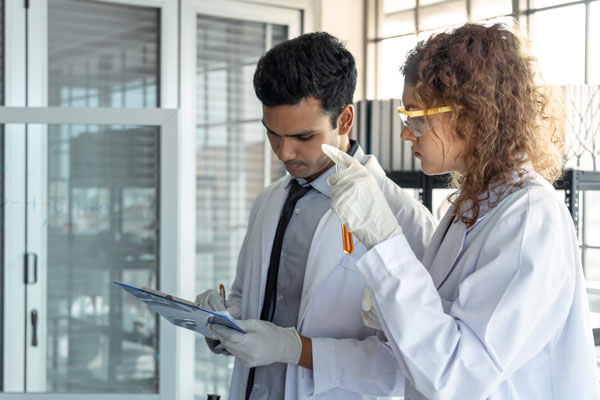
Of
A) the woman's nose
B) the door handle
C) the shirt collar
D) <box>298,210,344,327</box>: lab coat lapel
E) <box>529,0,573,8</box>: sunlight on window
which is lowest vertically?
the door handle

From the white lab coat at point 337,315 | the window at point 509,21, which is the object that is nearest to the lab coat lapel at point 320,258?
the white lab coat at point 337,315

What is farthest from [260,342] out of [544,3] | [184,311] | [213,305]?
[544,3]

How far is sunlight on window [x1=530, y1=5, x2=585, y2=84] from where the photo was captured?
245cm

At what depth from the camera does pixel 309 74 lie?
54.3 inches

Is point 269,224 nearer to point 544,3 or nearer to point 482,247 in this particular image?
point 482,247

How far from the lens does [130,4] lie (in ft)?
9.27

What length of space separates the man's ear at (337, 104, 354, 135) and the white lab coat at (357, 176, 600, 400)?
1.80 ft

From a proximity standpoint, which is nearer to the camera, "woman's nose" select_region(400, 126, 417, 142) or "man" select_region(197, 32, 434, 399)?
"woman's nose" select_region(400, 126, 417, 142)

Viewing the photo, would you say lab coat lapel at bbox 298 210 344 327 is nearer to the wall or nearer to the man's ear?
the man's ear

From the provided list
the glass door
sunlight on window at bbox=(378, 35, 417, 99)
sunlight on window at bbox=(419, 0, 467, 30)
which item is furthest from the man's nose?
sunlight on window at bbox=(378, 35, 417, 99)

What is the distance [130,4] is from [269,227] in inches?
69.9

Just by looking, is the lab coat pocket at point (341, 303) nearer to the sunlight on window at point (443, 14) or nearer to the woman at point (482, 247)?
the woman at point (482, 247)

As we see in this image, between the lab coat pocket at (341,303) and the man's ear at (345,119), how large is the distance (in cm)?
32

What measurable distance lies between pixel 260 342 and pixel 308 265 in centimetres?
21
